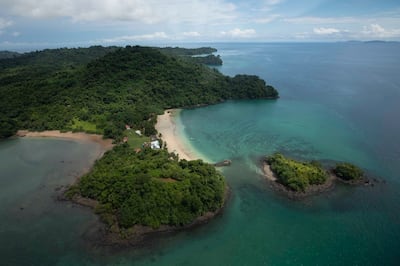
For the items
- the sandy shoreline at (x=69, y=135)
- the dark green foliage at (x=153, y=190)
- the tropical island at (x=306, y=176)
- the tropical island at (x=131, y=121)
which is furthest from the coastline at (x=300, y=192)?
the sandy shoreline at (x=69, y=135)

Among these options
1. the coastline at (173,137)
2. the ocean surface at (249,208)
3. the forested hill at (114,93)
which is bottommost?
the ocean surface at (249,208)

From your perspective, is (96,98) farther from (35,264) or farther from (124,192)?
(35,264)

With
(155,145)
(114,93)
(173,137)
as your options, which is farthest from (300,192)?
(114,93)

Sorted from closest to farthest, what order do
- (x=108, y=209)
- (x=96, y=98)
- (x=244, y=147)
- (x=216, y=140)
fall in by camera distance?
(x=108, y=209)
(x=244, y=147)
(x=216, y=140)
(x=96, y=98)

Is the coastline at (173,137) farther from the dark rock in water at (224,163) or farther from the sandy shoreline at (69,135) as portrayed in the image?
the sandy shoreline at (69,135)

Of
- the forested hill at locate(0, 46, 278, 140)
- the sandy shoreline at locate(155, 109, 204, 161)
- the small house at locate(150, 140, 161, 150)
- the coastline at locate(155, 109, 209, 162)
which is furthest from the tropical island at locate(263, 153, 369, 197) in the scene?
the forested hill at locate(0, 46, 278, 140)

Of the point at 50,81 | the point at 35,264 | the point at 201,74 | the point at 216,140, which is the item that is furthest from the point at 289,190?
the point at 50,81
